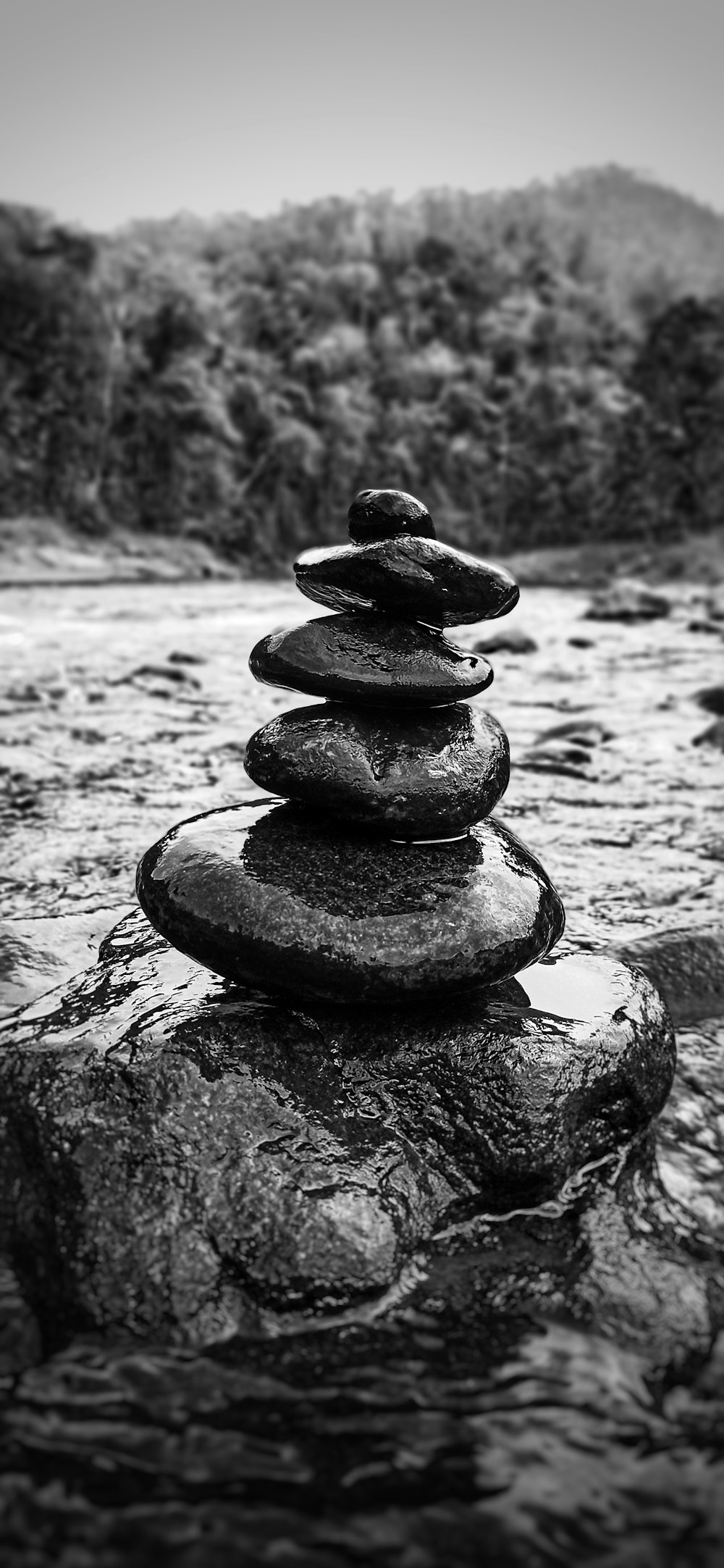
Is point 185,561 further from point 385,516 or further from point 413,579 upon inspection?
point 413,579

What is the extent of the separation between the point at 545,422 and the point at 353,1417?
32968mm

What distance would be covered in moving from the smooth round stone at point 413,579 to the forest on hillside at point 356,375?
77.0 ft

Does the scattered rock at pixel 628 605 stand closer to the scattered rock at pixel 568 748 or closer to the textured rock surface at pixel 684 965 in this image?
the scattered rock at pixel 568 748

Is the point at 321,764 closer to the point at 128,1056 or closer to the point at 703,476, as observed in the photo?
the point at 128,1056

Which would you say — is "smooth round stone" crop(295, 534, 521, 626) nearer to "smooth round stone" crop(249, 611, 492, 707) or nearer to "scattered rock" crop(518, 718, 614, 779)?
"smooth round stone" crop(249, 611, 492, 707)

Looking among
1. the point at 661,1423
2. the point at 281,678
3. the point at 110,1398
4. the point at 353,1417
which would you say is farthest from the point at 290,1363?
the point at 281,678

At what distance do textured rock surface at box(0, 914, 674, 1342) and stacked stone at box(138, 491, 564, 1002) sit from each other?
130 millimetres

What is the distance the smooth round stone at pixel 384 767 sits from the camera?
276cm

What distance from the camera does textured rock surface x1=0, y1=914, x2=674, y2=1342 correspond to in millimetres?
2045

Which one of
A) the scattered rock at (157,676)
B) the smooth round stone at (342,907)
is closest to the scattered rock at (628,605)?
the scattered rock at (157,676)

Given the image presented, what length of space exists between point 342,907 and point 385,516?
1050mm

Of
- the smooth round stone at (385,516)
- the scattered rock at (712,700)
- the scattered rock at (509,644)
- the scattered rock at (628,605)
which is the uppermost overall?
the smooth round stone at (385,516)

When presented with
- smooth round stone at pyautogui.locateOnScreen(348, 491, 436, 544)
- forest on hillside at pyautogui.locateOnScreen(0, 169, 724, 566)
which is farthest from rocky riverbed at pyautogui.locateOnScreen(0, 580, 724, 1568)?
forest on hillside at pyautogui.locateOnScreen(0, 169, 724, 566)

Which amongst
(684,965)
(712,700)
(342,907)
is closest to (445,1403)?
(342,907)
